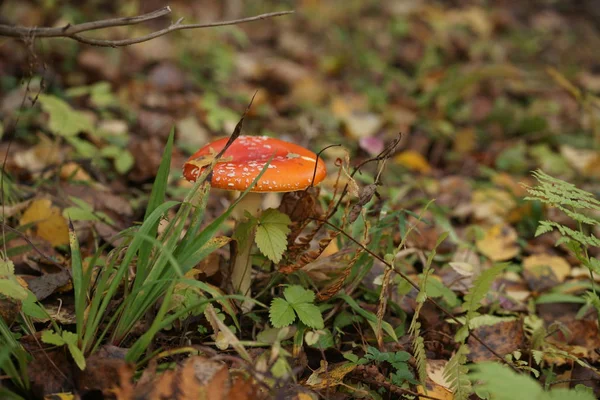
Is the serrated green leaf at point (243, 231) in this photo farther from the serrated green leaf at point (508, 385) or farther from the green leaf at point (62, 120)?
the green leaf at point (62, 120)

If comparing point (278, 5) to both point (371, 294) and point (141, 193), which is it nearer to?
point (141, 193)

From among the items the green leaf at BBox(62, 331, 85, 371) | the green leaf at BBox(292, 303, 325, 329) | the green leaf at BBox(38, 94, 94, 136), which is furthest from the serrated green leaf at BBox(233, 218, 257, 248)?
the green leaf at BBox(38, 94, 94, 136)

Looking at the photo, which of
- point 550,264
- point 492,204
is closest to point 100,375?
point 550,264

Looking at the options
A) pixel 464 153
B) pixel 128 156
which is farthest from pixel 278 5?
pixel 128 156

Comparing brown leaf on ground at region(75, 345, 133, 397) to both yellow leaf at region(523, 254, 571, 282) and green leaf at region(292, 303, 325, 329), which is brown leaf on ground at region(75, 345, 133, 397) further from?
yellow leaf at region(523, 254, 571, 282)

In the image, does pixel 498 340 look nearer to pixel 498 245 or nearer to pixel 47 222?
pixel 498 245

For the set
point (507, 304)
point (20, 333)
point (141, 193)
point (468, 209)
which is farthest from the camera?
point (468, 209)

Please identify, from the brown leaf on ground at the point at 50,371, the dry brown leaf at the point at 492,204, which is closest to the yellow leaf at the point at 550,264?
the dry brown leaf at the point at 492,204
